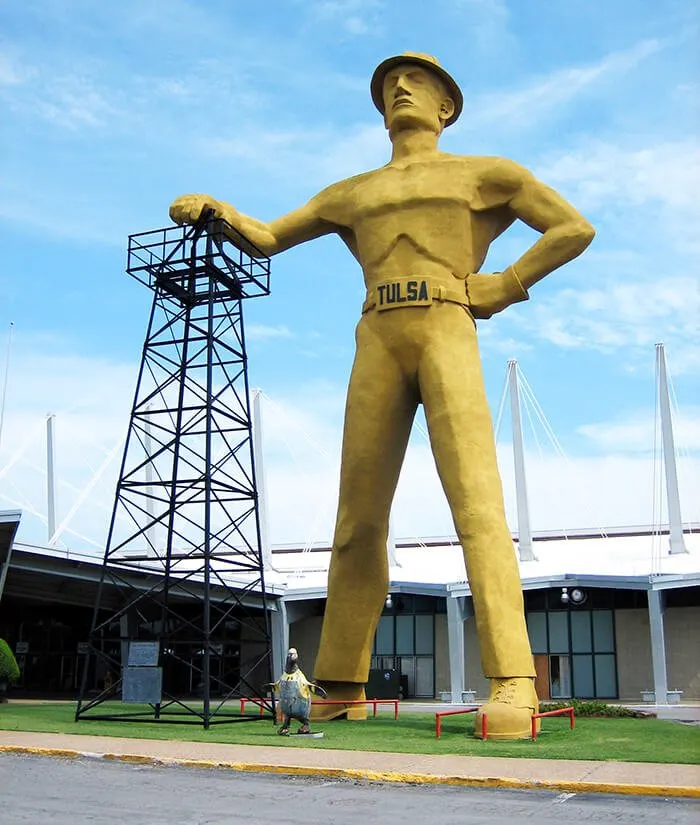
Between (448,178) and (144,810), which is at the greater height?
(448,178)

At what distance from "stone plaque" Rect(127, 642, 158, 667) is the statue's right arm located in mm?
6593

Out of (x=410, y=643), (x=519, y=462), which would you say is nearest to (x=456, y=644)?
(x=410, y=643)

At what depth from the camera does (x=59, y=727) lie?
14898 millimetres

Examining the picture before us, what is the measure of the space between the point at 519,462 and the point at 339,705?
20074 millimetres

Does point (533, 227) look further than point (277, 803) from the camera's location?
Yes

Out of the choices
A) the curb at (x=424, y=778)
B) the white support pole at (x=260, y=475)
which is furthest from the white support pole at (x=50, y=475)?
the curb at (x=424, y=778)

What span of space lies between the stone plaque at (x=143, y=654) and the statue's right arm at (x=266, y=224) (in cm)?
659

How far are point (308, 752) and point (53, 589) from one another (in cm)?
1935

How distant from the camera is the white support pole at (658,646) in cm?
2586

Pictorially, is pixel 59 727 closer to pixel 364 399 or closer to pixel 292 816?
pixel 364 399

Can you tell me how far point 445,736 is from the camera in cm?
1331

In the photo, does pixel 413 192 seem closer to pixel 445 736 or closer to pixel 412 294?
pixel 412 294

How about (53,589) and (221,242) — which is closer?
(221,242)

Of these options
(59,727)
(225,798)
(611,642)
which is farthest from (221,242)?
(611,642)
